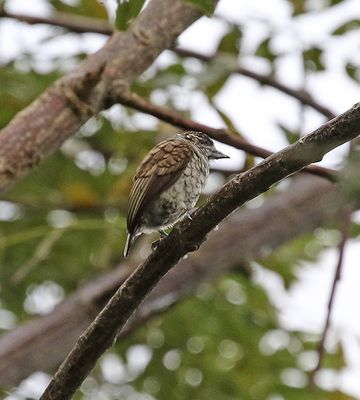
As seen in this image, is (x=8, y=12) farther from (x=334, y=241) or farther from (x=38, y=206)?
(x=334, y=241)

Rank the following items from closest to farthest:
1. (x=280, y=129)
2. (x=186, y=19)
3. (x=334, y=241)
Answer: (x=186, y=19)
(x=280, y=129)
(x=334, y=241)

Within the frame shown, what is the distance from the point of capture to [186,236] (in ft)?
8.29

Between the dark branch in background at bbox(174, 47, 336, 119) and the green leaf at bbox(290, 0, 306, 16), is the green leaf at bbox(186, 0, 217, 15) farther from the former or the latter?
the green leaf at bbox(290, 0, 306, 16)

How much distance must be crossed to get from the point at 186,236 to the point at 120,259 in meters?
3.47

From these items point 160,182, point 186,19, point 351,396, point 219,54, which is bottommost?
point 351,396

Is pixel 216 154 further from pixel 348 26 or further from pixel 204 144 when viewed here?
pixel 348 26

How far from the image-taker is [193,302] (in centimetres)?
585

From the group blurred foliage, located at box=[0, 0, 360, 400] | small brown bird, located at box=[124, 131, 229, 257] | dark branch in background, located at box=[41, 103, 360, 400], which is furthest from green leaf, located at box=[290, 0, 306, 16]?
dark branch in background, located at box=[41, 103, 360, 400]

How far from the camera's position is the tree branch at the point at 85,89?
367 centimetres

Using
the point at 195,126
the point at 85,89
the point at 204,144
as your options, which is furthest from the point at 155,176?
the point at 204,144

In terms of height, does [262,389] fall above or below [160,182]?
below

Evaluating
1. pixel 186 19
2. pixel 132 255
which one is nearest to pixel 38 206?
pixel 132 255

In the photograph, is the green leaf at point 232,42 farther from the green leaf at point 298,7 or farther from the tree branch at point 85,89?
the tree branch at point 85,89

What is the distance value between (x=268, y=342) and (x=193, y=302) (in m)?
0.49
